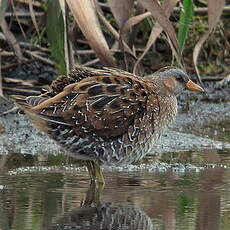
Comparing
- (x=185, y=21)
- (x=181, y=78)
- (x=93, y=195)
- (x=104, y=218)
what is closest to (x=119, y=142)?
(x=93, y=195)

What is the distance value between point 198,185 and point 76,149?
86 cm

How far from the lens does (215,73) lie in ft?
35.8

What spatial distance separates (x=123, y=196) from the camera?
20.0 ft

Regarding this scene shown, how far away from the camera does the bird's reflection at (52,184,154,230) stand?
5.30m

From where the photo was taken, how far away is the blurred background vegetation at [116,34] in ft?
23.7

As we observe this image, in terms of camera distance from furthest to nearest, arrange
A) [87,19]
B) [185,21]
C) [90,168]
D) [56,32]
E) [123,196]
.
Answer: [185,21]
[56,32]
[87,19]
[90,168]
[123,196]

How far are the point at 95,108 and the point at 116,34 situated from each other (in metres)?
1.81

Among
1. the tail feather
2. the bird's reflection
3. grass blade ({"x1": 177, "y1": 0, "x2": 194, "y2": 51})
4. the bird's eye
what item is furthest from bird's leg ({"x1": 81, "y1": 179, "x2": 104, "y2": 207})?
grass blade ({"x1": 177, "y1": 0, "x2": 194, "y2": 51})

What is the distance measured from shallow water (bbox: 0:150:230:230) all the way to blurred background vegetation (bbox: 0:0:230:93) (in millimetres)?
852

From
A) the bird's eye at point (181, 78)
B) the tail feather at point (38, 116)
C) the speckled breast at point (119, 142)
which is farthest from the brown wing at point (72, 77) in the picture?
the bird's eye at point (181, 78)

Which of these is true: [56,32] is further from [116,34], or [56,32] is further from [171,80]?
[171,80]

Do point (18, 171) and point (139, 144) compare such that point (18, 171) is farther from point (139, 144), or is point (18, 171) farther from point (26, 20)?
point (26, 20)

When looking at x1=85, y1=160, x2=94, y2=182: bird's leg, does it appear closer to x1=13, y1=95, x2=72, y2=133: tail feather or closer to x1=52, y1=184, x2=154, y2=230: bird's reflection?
x1=13, y1=95, x2=72, y2=133: tail feather

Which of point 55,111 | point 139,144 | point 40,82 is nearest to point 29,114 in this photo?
point 55,111
